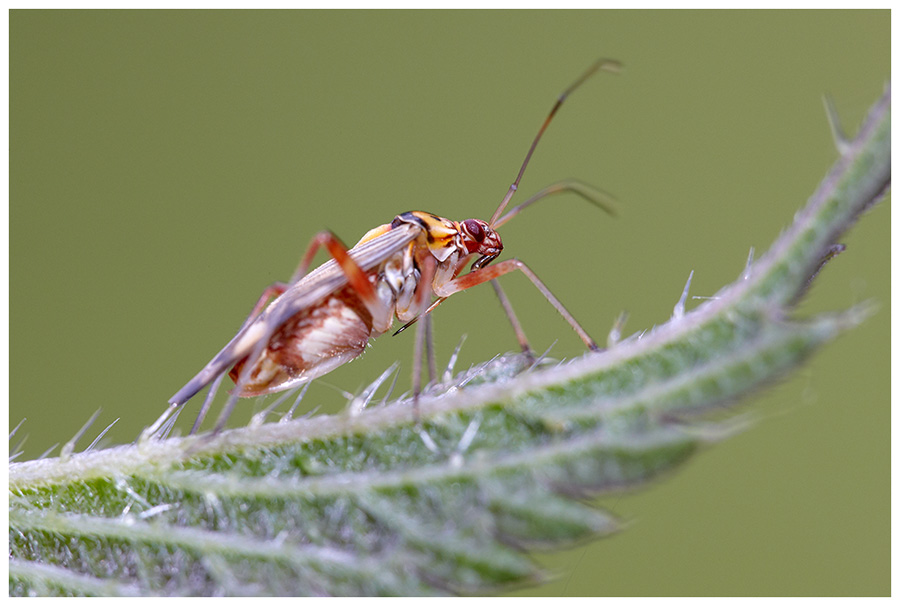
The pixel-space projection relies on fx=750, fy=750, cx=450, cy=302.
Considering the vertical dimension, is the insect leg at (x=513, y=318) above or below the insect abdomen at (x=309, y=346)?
below

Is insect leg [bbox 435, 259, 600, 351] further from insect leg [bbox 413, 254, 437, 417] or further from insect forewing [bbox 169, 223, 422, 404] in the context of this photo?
insect forewing [bbox 169, 223, 422, 404]

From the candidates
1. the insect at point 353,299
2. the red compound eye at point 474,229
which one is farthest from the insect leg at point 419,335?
the red compound eye at point 474,229

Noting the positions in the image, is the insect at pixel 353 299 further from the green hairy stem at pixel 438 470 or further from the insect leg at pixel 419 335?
the green hairy stem at pixel 438 470

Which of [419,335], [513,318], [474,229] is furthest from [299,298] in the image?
[474,229]

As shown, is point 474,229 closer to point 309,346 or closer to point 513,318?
point 513,318

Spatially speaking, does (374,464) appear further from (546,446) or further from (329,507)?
(546,446)

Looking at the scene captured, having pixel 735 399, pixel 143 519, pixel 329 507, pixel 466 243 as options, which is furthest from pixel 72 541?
pixel 466 243

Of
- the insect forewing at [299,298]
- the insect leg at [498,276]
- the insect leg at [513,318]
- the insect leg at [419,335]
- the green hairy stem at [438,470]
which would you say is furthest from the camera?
the insect leg at [498,276]
